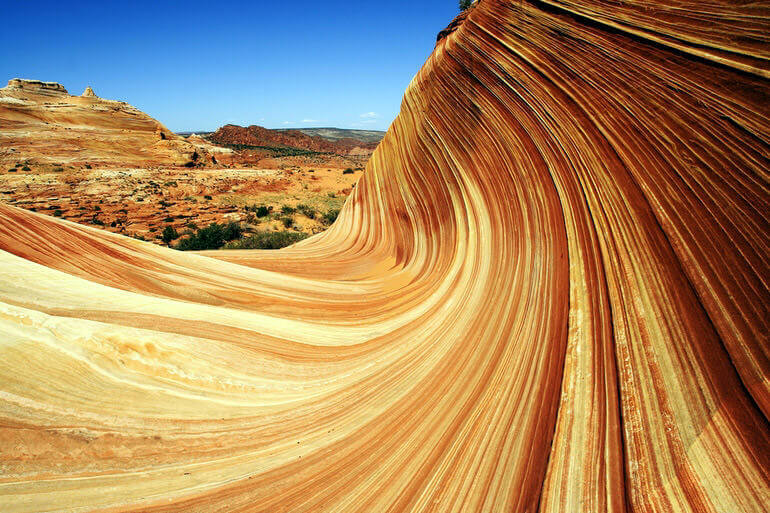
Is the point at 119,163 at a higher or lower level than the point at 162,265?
higher

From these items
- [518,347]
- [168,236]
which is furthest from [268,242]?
[518,347]

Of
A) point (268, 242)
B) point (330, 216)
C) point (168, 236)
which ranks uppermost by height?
point (330, 216)

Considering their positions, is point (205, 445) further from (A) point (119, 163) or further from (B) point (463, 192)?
(A) point (119, 163)

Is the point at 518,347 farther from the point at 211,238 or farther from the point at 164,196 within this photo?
the point at 164,196

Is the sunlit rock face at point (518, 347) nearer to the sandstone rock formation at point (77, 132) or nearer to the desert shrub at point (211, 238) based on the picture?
the desert shrub at point (211, 238)

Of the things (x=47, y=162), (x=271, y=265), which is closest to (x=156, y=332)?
(x=271, y=265)

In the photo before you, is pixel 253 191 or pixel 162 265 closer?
pixel 162 265

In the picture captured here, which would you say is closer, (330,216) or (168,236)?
(168,236)
